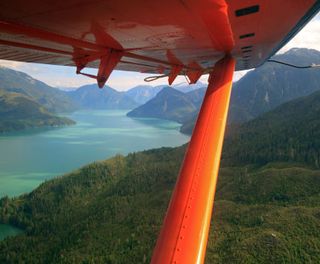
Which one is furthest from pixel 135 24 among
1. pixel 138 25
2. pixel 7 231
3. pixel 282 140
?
pixel 282 140

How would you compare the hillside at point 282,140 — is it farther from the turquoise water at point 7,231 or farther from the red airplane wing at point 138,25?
the red airplane wing at point 138,25

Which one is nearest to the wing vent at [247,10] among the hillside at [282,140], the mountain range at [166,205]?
the mountain range at [166,205]

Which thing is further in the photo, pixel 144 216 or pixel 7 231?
pixel 7 231

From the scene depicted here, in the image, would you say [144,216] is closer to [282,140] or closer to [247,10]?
[282,140]

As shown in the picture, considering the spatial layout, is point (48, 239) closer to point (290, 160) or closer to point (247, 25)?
point (290, 160)

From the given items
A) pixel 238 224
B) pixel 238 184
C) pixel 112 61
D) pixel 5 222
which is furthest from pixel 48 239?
pixel 112 61

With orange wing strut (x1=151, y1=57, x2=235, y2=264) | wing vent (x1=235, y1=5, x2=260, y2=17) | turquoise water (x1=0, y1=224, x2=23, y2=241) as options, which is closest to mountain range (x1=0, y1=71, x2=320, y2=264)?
turquoise water (x1=0, y1=224, x2=23, y2=241)
